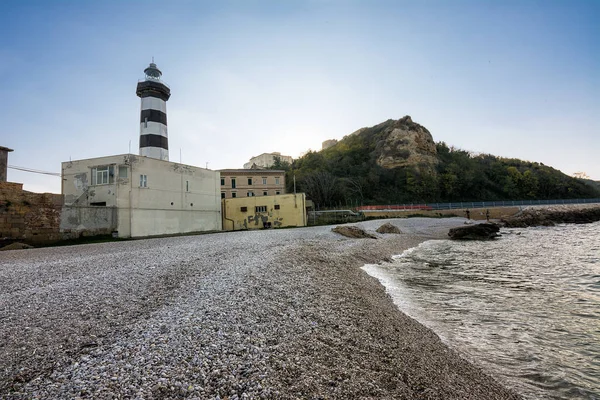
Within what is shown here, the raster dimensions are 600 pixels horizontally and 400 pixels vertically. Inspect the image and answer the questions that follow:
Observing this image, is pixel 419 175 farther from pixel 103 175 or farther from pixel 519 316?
pixel 519 316

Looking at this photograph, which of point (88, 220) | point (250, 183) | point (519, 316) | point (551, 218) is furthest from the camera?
point (250, 183)

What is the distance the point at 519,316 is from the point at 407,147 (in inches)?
2892

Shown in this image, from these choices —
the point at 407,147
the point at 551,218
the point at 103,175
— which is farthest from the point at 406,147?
the point at 103,175

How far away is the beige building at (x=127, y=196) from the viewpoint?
20406 millimetres

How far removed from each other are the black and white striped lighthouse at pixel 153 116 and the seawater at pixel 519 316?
3031 cm

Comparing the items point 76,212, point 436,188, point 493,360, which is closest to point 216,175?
point 76,212

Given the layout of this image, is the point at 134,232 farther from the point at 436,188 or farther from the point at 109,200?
the point at 436,188

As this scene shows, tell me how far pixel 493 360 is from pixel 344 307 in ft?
7.17

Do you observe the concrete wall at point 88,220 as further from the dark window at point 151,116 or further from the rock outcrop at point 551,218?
the rock outcrop at point 551,218

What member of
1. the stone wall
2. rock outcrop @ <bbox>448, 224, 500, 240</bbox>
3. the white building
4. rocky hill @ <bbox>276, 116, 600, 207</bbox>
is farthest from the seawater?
rocky hill @ <bbox>276, 116, 600, 207</bbox>

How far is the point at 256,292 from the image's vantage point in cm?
543

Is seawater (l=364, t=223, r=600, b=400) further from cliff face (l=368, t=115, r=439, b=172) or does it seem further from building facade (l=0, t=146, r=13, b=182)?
cliff face (l=368, t=115, r=439, b=172)

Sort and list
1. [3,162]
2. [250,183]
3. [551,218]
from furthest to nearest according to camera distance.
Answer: [250,183]
[551,218]
[3,162]

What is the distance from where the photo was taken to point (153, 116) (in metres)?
33.3
